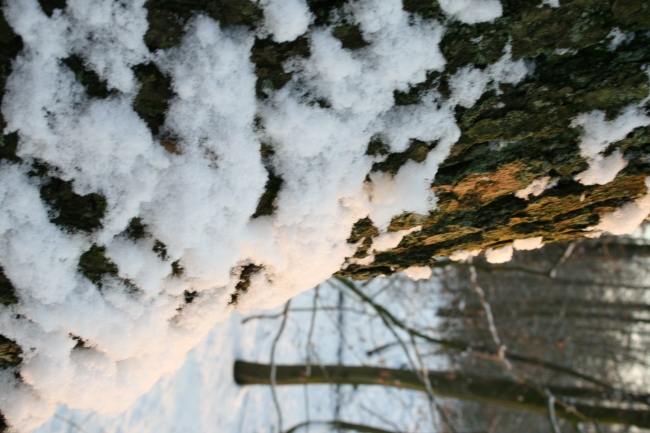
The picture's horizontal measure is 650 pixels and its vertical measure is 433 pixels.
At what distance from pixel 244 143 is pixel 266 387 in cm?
490

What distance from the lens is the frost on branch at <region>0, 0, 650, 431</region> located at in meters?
0.70

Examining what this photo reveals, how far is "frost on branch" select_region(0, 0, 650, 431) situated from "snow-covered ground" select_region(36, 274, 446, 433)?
2541mm

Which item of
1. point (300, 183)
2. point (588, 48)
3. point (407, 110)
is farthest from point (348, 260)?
point (588, 48)

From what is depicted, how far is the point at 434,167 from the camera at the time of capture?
2.86 ft

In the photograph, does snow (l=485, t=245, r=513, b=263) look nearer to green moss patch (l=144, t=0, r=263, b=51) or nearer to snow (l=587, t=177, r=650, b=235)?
snow (l=587, t=177, r=650, b=235)

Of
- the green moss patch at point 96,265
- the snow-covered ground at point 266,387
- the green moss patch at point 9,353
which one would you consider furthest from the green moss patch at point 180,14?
the snow-covered ground at point 266,387

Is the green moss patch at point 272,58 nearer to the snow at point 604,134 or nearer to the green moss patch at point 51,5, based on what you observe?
the green moss patch at point 51,5

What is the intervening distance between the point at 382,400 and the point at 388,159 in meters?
6.15

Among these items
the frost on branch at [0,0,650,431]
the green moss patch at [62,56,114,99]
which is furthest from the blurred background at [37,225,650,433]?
the green moss patch at [62,56,114,99]

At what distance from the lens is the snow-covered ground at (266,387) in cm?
368

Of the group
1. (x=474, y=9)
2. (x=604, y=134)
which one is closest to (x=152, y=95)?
(x=474, y=9)

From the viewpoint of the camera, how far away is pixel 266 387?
5141 millimetres

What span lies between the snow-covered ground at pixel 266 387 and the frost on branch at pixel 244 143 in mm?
2541

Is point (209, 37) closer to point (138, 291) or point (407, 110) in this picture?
point (407, 110)
